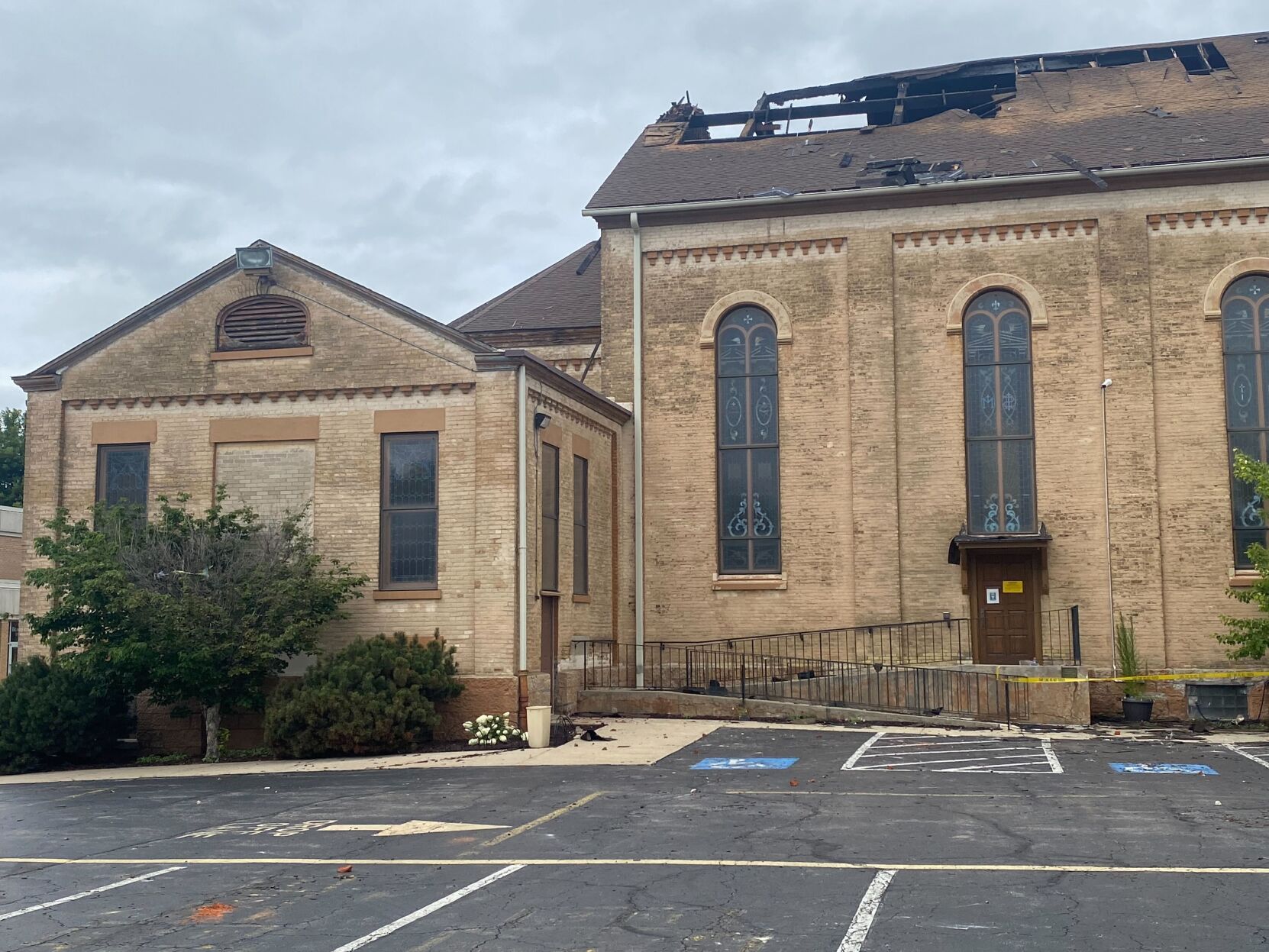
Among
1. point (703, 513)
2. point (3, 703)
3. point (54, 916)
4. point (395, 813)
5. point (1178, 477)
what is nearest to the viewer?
point (54, 916)

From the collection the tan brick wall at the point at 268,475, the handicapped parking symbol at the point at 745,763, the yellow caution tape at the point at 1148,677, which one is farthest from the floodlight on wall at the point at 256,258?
the yellow caution tape at the point at 1148,677

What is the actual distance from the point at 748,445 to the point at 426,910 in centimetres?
1747

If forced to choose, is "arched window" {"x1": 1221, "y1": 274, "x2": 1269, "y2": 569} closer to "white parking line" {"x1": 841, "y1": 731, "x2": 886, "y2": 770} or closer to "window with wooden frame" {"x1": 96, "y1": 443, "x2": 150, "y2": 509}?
"white parking line" {"x1": 841, "y1": 731, "x2": 886, "y2": 770}

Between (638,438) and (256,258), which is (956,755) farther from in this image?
(256,258)

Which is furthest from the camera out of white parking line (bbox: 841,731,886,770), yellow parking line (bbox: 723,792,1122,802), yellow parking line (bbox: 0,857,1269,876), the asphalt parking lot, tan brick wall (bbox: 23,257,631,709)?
tan brick wall (bbox: 23,257,631,709)

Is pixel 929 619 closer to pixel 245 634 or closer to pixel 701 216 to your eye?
pixel 701 216

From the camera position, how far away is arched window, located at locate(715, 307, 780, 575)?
83.9 ft

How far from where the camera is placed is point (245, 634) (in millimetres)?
19422

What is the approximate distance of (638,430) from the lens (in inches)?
1025

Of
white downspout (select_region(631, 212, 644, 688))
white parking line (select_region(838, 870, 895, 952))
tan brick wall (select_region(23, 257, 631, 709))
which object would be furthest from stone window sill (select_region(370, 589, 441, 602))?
white parking line (select_region(838, 870, 895, 952))

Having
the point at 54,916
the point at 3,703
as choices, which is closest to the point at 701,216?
the point at 3,703

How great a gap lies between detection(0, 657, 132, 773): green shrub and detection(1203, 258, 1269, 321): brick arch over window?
63.5 ft

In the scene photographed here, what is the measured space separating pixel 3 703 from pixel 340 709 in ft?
18.0

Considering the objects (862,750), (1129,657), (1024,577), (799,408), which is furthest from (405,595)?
(1129,657)
